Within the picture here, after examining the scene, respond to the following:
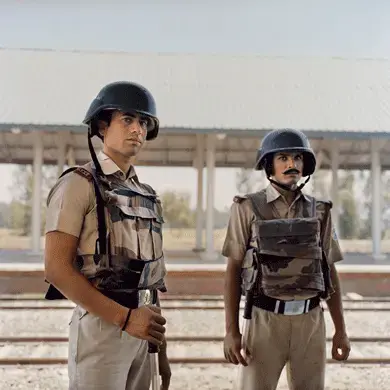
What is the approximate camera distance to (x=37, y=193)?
944cm

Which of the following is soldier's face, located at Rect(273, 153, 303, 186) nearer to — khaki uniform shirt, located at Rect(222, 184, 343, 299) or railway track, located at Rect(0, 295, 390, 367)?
khaki uniform shirt, located at Rect(222, 184, 343, 299)

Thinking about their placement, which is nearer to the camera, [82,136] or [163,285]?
[163,285]

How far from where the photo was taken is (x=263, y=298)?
185 cm

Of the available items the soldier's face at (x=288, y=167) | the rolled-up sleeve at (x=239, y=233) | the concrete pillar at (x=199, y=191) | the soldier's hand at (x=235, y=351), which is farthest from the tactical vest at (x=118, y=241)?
the concrete pillar at (x=199, y=191)

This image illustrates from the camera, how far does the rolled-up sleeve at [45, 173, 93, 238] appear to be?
1.31 meters

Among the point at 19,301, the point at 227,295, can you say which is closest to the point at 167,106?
the point at 19,301

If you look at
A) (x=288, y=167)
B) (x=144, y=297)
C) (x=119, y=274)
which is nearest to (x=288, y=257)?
(x=288, y=167)

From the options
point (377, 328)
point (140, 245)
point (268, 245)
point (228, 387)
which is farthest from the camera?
point (377, 328)

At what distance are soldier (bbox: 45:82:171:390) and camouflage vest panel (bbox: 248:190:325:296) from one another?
20.2 inches

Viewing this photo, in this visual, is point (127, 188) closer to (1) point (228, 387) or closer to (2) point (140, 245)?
(2) point (140, 245)

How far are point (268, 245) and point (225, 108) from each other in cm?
676

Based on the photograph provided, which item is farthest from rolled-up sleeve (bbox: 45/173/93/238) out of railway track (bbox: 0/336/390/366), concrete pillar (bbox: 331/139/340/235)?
concrete pillar (bbox: 331/139/340/235)

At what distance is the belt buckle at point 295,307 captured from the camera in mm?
1819

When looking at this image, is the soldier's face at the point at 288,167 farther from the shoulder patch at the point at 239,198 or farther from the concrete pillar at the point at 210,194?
the concrete pillar at the point at 210,194
